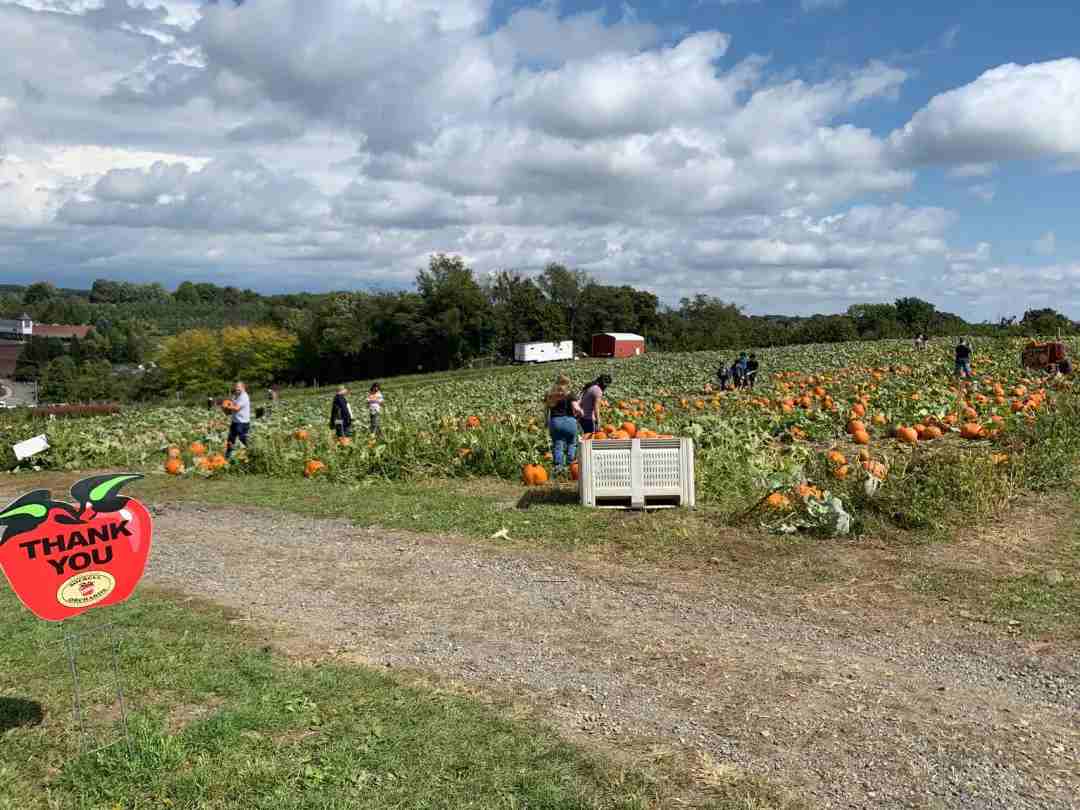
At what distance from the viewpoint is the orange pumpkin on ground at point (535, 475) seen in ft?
41.5

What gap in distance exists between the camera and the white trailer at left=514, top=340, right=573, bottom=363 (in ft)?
259

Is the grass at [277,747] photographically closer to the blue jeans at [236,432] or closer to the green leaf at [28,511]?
the green leaf at [28,511]

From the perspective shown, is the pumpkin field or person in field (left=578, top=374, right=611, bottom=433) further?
person in field (left=578, top=374, right=611, bottom=433)

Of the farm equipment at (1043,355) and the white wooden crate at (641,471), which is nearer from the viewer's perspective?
the white wooden crate at (641,471)

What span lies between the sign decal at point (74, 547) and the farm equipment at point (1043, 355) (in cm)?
2574

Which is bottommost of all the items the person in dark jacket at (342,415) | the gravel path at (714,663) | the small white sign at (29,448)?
the gravel path at (714,663)

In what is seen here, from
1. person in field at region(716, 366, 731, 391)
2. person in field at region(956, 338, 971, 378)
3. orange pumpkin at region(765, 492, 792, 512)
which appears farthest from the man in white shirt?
person in field at region(956, 338, 971, 378)

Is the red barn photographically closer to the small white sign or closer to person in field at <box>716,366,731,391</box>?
person in field at <box>716,366,731,391</box>

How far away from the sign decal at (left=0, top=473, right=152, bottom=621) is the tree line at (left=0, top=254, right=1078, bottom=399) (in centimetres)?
6149

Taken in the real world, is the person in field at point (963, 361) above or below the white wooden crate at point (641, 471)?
above

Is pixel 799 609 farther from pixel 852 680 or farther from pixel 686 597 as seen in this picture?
pixel 852 680

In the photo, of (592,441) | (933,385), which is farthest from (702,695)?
(933,385)

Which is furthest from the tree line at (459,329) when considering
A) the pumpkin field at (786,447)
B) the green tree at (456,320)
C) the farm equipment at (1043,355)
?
the pumpkin field at (786,447)

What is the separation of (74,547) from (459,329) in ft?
248
